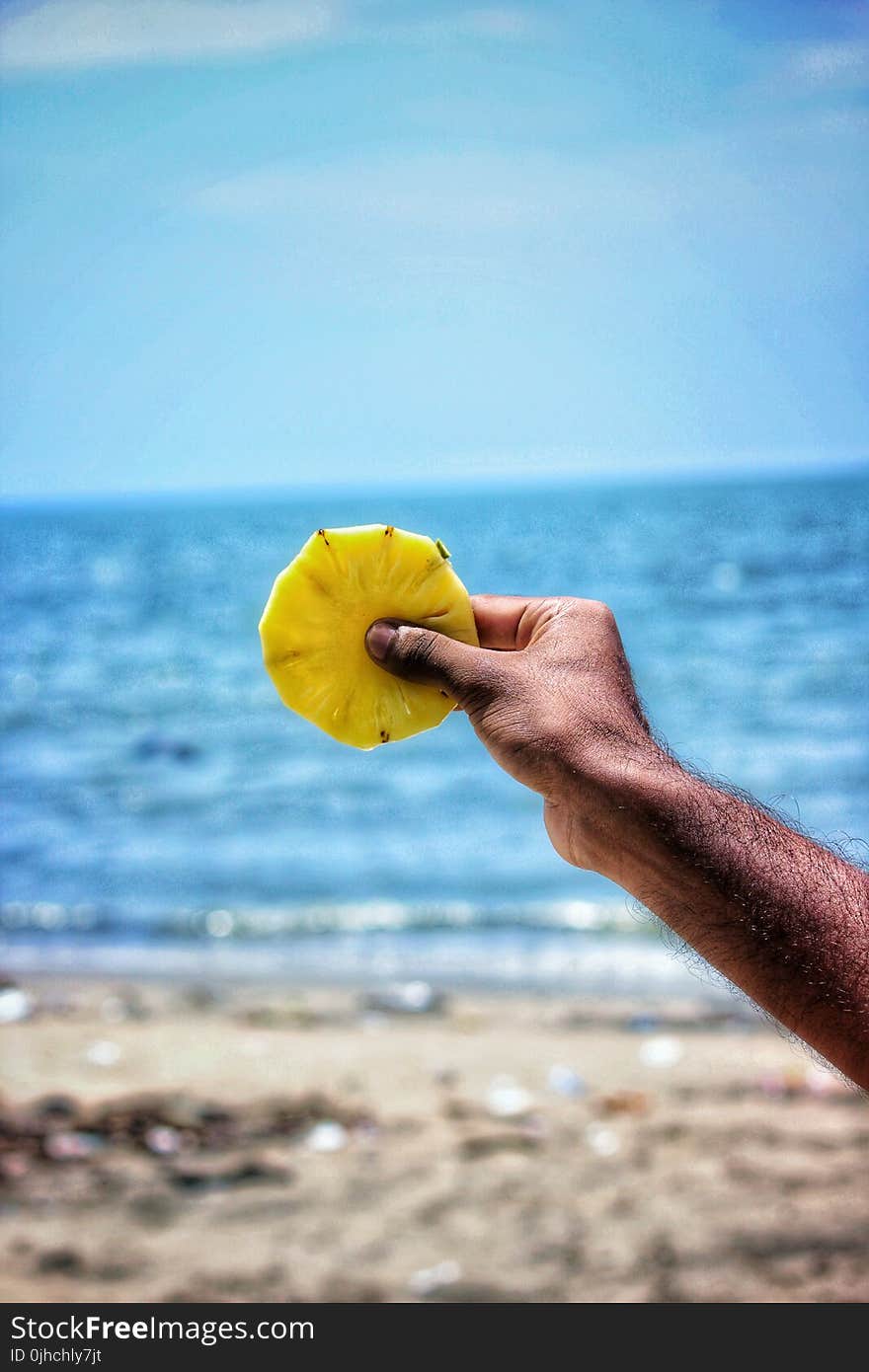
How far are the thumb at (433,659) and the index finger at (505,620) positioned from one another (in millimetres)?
201

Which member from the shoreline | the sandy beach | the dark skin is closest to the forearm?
the dark skin

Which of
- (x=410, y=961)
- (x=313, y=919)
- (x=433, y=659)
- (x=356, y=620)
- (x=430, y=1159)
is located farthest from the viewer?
(x=313, y=919)

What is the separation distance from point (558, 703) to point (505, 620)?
1.27ft

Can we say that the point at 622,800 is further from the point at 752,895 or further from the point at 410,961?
the point at 410,961

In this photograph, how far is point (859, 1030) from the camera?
184cm

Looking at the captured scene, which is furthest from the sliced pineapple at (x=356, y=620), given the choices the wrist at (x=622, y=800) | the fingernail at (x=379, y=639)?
the wrist at (x=622, y=800)

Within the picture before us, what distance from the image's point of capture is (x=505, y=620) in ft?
8.04

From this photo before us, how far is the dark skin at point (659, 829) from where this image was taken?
1.88 metres

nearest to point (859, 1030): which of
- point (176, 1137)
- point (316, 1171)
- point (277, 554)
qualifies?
point (316, 1171)

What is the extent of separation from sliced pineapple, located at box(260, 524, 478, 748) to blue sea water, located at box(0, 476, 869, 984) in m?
1.09

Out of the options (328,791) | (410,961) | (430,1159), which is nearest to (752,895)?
(430,1159)

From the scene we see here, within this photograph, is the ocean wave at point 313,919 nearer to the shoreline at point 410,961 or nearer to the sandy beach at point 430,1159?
the shoreline at point 410,961

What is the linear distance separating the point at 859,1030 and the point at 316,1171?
3.24 metres

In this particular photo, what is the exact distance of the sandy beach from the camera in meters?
3.99
